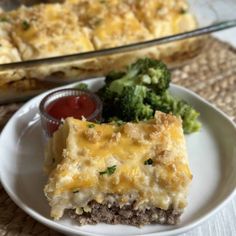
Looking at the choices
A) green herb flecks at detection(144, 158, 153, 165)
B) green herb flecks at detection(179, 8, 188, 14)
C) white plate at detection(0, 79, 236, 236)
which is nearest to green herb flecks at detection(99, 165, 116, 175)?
green herb flecks at detection(144, 158, 153, 165)

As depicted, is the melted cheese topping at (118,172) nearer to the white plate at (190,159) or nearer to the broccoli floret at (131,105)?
the white plate at (190,159)

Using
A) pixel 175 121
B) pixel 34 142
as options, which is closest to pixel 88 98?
pixel 34 142

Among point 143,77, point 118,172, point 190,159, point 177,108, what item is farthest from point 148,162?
point 143,77

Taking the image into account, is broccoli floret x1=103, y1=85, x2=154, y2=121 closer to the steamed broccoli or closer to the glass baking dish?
the steamed broccoli

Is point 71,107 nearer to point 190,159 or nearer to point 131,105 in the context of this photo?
point 131,105

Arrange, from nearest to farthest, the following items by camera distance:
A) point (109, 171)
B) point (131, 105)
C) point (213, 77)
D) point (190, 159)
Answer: point (109, 171)
point (190, 159)
point (131, 105)
point (213, 77)

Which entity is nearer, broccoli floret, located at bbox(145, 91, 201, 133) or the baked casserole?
broccoli floret, located at bbox(145, 91, 201, 133)
